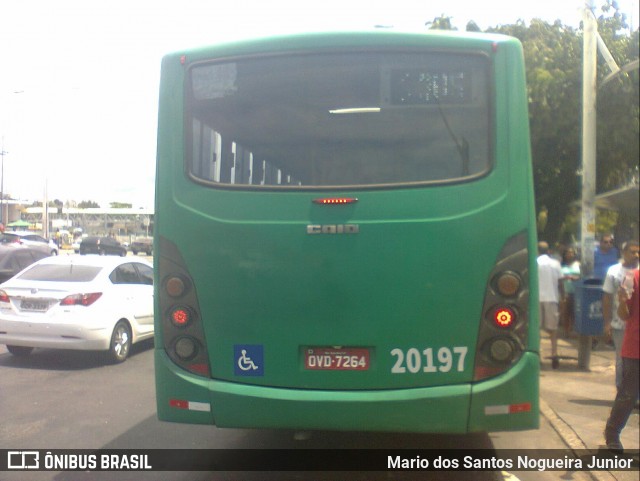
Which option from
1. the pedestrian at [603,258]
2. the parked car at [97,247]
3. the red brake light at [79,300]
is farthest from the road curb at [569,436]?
the parked car at [97,247]

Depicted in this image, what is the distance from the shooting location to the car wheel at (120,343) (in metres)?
10.2

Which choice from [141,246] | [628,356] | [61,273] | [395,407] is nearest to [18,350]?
[61,273]

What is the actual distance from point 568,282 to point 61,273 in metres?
8.27

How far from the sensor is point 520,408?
4.50 m

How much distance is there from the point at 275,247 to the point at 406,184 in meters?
0.92

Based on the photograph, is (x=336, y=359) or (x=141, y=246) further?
(x=141, y=246)

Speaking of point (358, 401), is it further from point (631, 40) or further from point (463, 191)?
point (631, 40)

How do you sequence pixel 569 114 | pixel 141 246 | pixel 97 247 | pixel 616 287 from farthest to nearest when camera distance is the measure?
pixel 141 246 < pixel 97 247 < pixel 569 114 < pixel 616 287

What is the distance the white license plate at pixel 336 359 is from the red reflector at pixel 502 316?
2.72 ft

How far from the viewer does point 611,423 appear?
230 inches

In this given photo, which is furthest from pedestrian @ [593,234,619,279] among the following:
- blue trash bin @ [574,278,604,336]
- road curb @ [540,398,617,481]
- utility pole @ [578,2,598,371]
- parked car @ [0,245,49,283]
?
parked car @ [0,245,49,283]

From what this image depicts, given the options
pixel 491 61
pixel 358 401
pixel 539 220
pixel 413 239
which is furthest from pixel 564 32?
pixel 358 401

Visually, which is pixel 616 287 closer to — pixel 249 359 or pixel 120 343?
pixel 249 359

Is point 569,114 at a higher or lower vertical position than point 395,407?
higher
